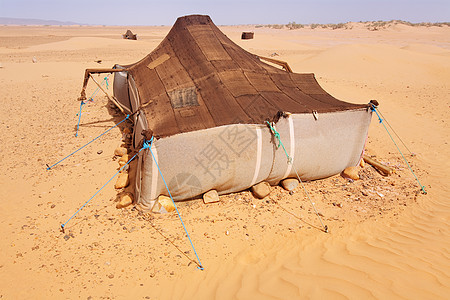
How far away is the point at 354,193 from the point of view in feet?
17.4

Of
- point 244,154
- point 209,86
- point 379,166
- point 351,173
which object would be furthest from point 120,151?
point 379,166

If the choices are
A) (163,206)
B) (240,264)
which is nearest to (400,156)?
(240,264)

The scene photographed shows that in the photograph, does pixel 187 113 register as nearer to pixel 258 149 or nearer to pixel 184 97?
pixel 184 97

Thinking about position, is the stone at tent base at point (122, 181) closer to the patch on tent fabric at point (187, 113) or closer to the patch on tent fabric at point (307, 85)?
the patch on tent fabric at point (187, 113)

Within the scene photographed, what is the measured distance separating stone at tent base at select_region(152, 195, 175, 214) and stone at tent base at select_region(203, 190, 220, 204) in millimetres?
571

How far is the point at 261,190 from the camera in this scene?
16.3ft

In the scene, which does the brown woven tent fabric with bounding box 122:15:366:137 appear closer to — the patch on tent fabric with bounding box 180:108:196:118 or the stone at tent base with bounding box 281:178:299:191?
the patch on tent fabric with bounding box 180:108:196:118

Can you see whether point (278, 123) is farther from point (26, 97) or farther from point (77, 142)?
point (26, 97)

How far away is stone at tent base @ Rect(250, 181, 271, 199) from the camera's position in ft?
16.2

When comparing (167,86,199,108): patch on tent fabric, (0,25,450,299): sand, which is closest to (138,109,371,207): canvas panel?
(0,25,450,299): sand

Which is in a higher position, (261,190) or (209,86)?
(209,86)

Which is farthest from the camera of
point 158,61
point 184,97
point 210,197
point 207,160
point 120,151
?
point 158,61

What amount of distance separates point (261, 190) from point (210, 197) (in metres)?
0.91

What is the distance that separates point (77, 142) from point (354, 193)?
21.2ft
